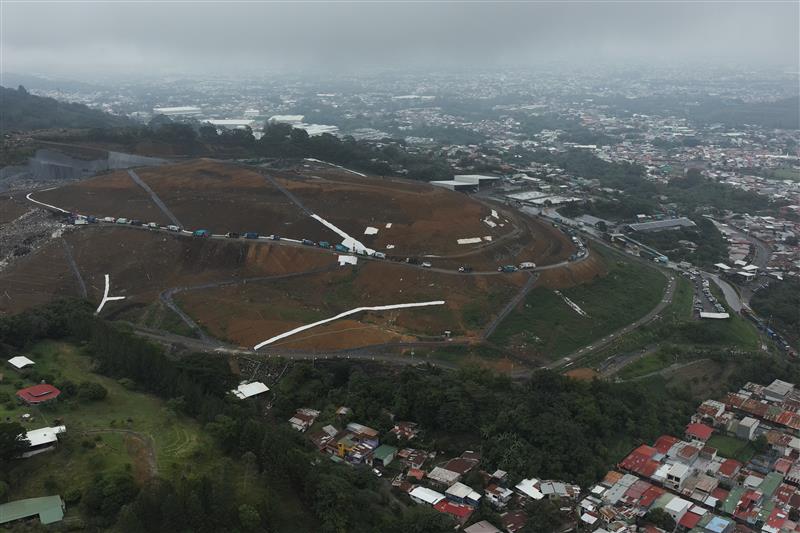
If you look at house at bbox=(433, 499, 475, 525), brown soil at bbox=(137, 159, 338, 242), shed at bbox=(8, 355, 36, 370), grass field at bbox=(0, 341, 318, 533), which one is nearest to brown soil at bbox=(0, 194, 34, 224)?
brown soil at bbox=(137, 159, 338, 242)

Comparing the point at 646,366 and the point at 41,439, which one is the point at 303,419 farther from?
the point at 646,366

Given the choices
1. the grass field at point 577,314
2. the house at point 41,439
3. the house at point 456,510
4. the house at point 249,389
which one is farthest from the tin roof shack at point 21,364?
the grass field at point 577,314

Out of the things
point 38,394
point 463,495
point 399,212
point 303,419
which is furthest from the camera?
point 399,212

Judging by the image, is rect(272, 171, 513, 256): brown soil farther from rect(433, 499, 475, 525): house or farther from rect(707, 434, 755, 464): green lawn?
rect(433, 499, 475, 525): house

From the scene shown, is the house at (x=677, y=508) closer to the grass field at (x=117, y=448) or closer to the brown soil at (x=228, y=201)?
the grass field at (x=117, y=448)

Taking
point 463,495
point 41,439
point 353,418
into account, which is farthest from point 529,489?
point 41,439

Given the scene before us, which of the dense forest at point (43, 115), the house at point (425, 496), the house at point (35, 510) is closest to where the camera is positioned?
the house at point (35, 510)
